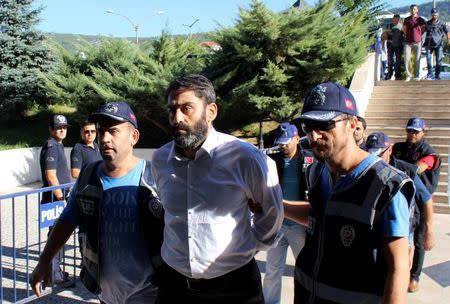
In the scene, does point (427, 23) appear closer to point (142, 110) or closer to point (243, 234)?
point (142, 110)

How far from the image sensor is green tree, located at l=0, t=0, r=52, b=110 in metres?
17.8

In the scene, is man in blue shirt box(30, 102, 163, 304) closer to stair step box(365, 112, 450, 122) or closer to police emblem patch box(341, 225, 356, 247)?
police emblem patch box(341, 225, 356, 247)

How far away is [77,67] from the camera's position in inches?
658

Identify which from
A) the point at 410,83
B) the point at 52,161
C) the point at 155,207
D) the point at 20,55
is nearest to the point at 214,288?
the point at 155,207

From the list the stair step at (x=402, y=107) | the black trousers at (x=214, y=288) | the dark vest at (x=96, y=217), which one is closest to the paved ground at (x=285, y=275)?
the dark vest at (x=96, y=217)

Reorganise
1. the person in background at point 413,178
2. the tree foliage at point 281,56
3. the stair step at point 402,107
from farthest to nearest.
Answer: the tree foliage at point 281,56 < the stair step at point 402,107 < the person in background at point 413,178

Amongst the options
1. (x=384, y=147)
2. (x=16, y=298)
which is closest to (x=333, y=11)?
(x=384, y=147)

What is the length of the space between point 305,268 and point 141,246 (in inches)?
39.2

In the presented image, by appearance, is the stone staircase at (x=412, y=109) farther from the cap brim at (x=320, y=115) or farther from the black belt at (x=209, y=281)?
the cap brim at (x=320, y=115)

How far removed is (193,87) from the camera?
2479 mm

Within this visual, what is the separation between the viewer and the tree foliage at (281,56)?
12.1m

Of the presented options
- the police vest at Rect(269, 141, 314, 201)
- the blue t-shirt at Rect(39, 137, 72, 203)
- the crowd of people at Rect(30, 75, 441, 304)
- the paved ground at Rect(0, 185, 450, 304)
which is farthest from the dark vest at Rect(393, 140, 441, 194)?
the blue t-shirt at Rect(39, 137, 72, 203)

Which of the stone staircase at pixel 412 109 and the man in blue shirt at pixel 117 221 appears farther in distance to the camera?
the stone staircase at pixel 412 109

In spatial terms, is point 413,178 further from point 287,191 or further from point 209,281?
point 209,281
